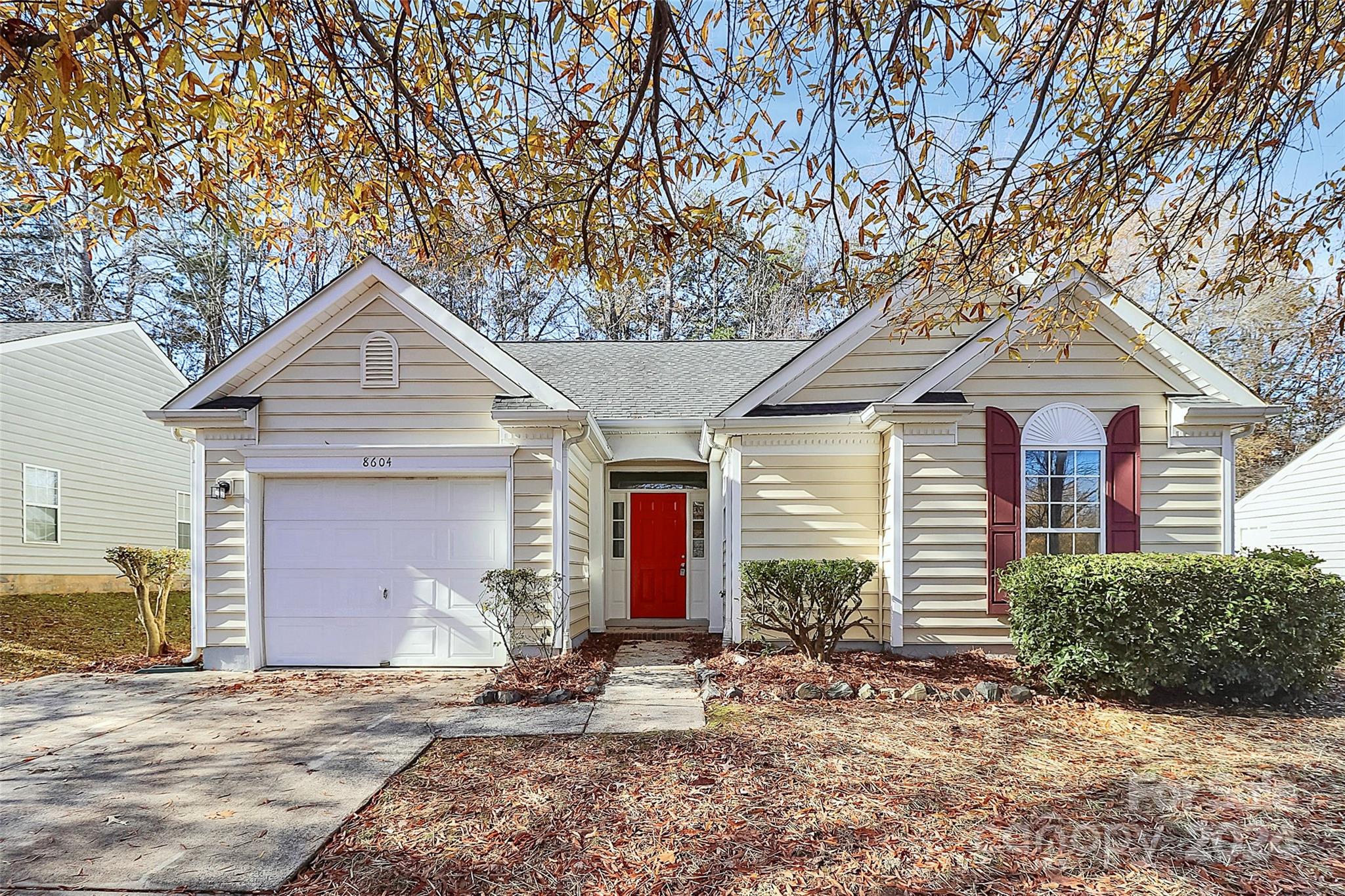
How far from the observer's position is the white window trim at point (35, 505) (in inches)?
521

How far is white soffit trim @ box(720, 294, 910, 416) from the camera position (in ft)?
30.7

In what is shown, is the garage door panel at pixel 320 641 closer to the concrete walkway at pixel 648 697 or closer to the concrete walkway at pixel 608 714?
the concrete walkway at pixel 608 714

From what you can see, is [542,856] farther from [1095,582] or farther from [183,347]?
[183,347]

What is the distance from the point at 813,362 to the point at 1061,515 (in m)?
3.11

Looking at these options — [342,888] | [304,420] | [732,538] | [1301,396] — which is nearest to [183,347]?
[304,420]

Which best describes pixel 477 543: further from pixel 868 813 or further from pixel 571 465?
pixel 868 813

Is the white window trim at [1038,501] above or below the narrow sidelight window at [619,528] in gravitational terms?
above

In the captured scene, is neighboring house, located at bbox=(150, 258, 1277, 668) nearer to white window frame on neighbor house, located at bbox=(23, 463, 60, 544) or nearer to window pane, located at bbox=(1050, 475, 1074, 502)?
window pane, located at bbox=(1050, 475, 1074, 502)

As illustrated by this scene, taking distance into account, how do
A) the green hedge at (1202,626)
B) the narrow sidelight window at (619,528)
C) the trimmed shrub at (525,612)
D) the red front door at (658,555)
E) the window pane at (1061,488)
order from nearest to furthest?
the green hedge at (1202,626), the trimmed shrub at (525,612), the window pane at (1061,488), the narrow sidelight window at (619,528), the red front door at (658,555)

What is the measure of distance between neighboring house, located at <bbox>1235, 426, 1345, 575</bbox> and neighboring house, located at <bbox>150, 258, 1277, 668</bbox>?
7.69 meters

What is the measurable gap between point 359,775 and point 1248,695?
6.71 m

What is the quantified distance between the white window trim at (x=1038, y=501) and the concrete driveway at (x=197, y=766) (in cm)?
580

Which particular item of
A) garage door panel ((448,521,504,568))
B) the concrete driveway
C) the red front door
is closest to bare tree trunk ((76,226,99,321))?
the concrete driveway

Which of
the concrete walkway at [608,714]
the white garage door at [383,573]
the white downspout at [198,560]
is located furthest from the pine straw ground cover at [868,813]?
the white downspout at [198,560]
